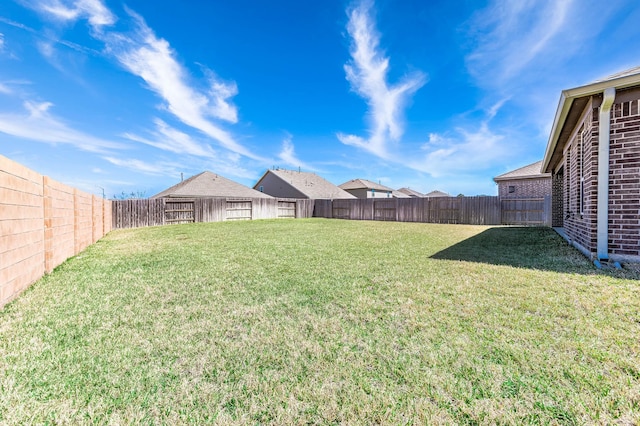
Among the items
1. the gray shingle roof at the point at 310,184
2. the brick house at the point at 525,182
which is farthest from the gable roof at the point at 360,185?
the brick house at the point at 525,182

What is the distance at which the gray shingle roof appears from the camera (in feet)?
93.4

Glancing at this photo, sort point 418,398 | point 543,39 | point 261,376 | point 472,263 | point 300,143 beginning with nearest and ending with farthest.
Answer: point 418,398 → point 261,376 → point 472,263 → point 543,39 → point 300,143

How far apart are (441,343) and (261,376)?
4.54ft

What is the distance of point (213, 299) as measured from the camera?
310 cm

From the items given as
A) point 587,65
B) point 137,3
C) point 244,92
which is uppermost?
point 244,92

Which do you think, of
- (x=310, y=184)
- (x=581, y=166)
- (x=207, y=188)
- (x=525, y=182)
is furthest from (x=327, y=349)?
(x=310, y=184)

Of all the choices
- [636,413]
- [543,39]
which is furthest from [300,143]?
[636,413]

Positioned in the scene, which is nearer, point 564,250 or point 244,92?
point 564,250

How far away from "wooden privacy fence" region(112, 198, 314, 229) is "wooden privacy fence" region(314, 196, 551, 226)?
5.68m

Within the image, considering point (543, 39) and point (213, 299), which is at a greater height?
point (543, 39)

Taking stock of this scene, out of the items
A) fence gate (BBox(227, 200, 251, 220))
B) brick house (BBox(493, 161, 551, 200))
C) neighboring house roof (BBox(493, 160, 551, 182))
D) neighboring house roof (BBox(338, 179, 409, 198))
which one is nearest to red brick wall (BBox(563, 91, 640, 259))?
brick house (BBox(493, 161, 551, 200))

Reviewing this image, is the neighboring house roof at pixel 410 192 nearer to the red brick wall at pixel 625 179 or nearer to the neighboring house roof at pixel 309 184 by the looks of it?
the neighboring house roof at pixel 309 184

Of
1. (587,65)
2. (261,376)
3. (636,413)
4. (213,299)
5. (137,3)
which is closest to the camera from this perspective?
(636,413)

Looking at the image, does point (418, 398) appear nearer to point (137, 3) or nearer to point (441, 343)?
point (441, 343)
